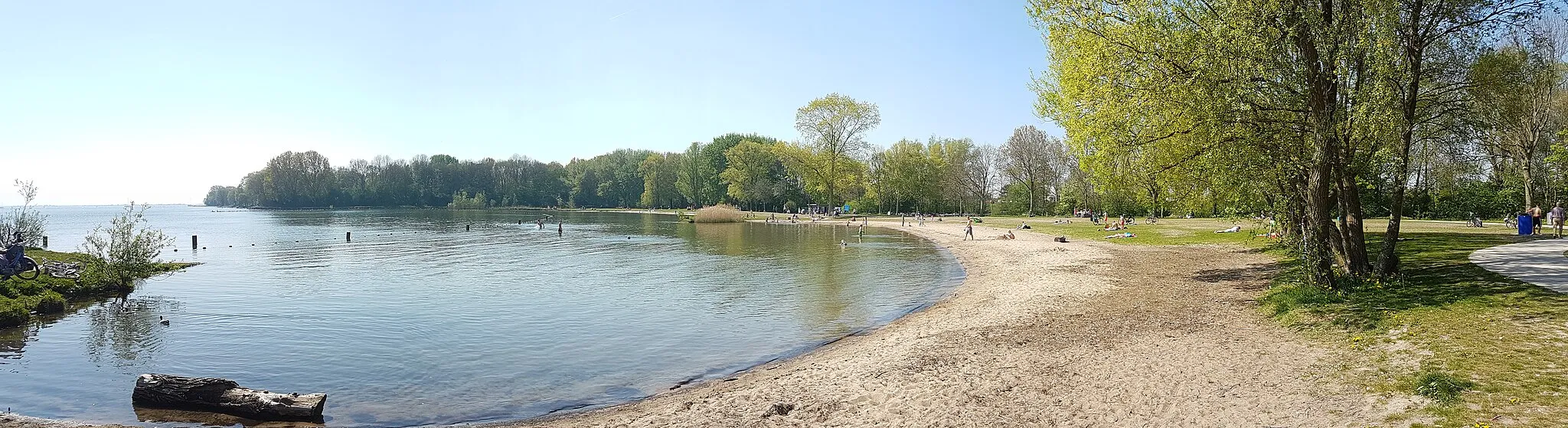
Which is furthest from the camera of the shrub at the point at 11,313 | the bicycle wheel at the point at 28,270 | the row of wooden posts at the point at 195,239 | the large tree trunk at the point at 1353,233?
the row of wooden posts at the point at 195,239

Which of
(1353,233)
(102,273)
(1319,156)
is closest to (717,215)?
(102,273)

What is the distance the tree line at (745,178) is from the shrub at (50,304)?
65.0m

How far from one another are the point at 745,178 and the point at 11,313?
85688 millimetres

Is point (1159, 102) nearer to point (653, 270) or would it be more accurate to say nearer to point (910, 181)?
point (653, 270)

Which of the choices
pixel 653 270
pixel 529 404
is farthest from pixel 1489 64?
pixel 653 270

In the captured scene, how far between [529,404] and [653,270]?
62.7 feet

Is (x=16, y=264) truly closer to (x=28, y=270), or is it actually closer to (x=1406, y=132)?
(x=28, y=270)

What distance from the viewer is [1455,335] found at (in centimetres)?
955

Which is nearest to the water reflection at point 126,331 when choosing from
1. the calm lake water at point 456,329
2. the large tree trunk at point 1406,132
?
the calm lake water at point 456,329

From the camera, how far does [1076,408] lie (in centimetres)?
819

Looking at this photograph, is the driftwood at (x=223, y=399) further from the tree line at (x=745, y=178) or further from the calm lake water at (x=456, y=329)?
the tree line at (x=745, y=178)

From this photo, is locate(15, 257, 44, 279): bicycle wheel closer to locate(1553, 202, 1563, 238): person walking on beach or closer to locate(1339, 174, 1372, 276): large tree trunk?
locate(1339, 174, 1372, 276): large tree trunk

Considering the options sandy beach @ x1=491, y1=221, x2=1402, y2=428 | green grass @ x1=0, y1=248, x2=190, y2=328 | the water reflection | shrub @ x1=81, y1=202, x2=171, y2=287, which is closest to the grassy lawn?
sandy beach @ x1=491, y1=221, x2=1402, y2=428

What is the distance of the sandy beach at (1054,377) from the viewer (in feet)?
26.0
